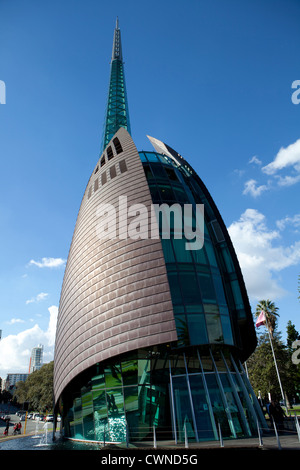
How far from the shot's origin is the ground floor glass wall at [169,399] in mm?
14539

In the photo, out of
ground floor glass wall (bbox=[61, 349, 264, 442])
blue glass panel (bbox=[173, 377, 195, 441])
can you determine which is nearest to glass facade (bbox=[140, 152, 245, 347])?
ground floor glass wall (bbox=[61, 349, 264, 442])

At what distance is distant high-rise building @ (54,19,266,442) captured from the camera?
15211mm

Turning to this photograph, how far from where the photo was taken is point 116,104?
69812 mm

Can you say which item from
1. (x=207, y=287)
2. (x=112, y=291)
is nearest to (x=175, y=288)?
(x=207, y=287)

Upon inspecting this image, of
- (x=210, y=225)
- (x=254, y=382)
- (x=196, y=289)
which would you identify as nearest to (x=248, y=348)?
(x=196, y=289)

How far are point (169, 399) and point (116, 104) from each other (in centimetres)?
6741

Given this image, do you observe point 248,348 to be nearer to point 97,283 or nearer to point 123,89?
point 97,283

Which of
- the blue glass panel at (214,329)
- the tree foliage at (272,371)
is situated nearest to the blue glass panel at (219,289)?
the blue glass panel at (214,329)

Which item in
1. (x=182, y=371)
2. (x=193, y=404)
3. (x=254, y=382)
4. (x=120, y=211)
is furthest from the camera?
(x=254, y=382)

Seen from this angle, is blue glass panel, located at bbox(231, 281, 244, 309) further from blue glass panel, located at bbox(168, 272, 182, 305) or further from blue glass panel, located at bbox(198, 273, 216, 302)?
blue glass panel, located at bbox(168, 272, 182, 305)

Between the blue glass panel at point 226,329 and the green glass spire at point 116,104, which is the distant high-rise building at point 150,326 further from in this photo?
the green glass spire at point 116,104

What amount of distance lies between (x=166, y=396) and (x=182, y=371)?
1.46 metres

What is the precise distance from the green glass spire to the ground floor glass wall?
50.9 metres

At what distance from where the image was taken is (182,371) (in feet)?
52.4
